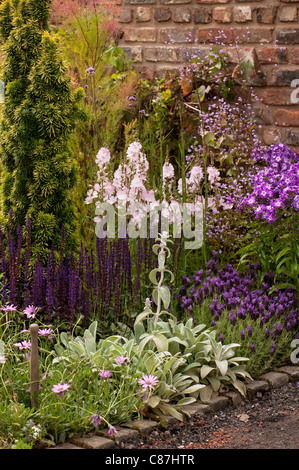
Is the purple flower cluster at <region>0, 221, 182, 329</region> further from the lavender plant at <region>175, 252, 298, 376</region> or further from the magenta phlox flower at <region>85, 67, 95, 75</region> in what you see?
the magenta phlox flower at <region>85, 67, 95, 75</region>

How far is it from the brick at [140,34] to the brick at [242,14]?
105cm

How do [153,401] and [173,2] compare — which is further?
[173,2]

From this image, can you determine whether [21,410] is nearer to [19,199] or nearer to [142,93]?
[19,199]

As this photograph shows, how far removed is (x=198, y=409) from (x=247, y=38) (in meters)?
3.86

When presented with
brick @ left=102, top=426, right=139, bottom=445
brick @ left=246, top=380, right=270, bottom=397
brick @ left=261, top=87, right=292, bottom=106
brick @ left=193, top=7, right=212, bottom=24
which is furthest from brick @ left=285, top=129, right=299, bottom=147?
brick @ left=102, top=426, right=139, bottom=445

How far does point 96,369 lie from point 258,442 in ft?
2.76

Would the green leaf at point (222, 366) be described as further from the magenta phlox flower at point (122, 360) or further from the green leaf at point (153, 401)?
the magenta phlox flower at point (122, 360)

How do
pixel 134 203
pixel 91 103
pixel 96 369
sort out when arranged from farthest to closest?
pixel 91 103 < pixel 134 203 < pixel 96 369

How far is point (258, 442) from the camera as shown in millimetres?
3023

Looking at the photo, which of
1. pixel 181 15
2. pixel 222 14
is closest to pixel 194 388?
pixel 222 14

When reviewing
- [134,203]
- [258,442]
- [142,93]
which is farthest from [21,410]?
[142,93]

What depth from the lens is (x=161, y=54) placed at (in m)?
6.65

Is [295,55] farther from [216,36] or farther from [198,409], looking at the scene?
[198,409]

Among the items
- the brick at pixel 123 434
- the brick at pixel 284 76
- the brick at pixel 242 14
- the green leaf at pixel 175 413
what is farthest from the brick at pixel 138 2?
the brick at pixel 123 434
